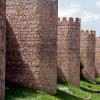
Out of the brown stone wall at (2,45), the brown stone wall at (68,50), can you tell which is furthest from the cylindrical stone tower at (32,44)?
the brown stone wall at (68,50)

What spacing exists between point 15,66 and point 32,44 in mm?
1295

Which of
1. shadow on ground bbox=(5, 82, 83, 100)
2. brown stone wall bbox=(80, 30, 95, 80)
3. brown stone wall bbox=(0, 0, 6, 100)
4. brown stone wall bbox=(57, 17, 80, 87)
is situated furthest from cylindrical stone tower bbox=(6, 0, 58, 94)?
brown stone wall bbox=(80, 30, 95, 80)

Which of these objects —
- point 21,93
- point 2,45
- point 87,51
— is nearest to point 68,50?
point 87,51

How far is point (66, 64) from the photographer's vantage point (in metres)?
31.5

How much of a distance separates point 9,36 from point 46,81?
2.70 m

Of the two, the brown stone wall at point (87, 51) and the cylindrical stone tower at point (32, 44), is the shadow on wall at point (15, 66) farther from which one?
the brown stone wall at point (87, 51)

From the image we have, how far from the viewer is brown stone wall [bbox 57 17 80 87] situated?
31.3 metres

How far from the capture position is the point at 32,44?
887 inches

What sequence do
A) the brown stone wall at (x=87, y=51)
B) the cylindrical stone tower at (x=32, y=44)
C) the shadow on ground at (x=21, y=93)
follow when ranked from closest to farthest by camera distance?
1. the shadow on ground at (x=21, y=93)
2. the cylindrical stone tower at (x=32, y=44)
3. the brown stone wall at (x=87, y=51)

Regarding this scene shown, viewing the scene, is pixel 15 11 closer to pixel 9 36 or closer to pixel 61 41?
pixel 9 36

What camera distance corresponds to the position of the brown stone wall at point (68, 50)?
103 feet

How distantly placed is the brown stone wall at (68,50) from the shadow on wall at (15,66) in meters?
8.67

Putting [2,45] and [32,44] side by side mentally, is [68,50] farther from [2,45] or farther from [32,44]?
[2,45]

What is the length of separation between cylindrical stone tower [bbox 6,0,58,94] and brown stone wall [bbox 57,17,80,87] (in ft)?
27.0
